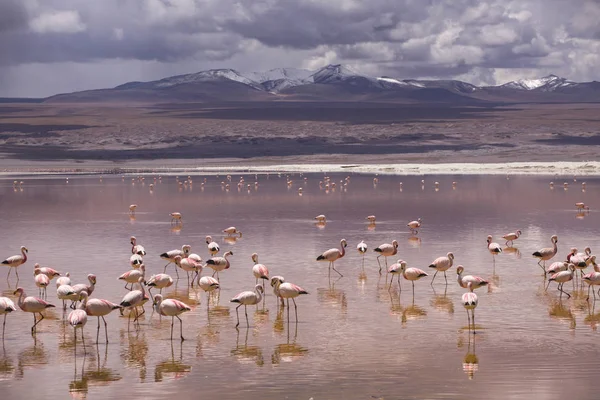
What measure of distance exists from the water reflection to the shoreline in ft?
159

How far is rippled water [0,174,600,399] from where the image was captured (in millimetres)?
11445

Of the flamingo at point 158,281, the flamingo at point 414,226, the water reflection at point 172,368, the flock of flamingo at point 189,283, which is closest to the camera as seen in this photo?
the water reflection at point 172,368

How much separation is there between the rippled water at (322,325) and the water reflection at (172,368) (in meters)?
0.04

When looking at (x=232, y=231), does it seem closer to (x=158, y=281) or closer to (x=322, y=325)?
(x=158, y=281)

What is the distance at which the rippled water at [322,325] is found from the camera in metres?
11.4

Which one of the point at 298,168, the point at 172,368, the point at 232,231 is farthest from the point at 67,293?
the point at 298,168

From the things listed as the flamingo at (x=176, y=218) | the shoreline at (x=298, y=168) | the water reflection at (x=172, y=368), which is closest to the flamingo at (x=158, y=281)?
the water reflection at (x=172, y=368)

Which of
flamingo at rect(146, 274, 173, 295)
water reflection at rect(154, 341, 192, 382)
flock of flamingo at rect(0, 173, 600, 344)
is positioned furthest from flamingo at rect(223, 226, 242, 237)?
water reflection at rect(154, 341, 192, 382)

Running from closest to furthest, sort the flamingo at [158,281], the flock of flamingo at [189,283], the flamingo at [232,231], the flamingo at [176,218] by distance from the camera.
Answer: the flock of flamingo at [189,283] < the flamingo at [158,281] < the flamingo at [232,231] < the flamingo at [176,218]

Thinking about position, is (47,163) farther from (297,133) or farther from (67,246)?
(67,246)

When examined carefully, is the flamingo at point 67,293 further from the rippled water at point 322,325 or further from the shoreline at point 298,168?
the shoreline at point 298,168

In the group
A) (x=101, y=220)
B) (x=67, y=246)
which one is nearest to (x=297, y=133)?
(x=101, y=220)

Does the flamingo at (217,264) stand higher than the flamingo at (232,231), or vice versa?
the flamingo at (217,264)

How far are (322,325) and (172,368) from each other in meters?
3.26
